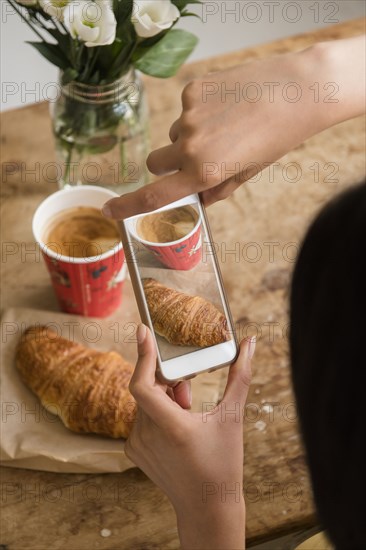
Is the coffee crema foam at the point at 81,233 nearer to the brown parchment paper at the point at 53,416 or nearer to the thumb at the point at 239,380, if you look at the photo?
the brown parchment paper at the point at 53,416

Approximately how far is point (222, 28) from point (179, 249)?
1.41 meters

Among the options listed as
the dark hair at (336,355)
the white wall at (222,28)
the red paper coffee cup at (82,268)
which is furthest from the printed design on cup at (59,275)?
the white wall at (222,28)

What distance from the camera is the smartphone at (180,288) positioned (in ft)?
2.56

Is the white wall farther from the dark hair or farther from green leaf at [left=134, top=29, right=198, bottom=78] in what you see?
the dark hair

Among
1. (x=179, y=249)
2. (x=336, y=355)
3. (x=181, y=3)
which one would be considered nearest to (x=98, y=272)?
(x=179, y=249)

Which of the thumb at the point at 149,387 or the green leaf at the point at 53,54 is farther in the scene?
the green leaf at the point at 53,54

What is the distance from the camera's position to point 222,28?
2.05 metres

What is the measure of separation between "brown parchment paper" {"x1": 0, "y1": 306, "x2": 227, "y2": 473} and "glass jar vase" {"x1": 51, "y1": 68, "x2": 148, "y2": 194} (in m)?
0.17

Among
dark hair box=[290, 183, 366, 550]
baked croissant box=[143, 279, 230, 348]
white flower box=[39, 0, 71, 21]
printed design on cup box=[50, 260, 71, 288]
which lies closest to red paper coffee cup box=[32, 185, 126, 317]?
printed design on cup box=[50, 260, 71, 288]

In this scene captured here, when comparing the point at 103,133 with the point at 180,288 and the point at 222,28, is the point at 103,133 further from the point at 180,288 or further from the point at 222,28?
the point at 222,28

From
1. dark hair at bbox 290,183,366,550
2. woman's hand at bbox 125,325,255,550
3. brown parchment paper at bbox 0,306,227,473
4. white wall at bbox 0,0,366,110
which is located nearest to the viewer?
dark hair at bbox 290,183,366,550

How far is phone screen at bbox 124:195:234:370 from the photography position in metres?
0.78

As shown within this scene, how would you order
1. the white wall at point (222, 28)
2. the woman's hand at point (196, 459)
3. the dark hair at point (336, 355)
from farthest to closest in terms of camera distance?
the white wall at point (222, 28) < the woman's hand at point (196, 459) < the dark hair at point (336, 355)

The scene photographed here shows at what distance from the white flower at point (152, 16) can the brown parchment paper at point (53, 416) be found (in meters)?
0.34
